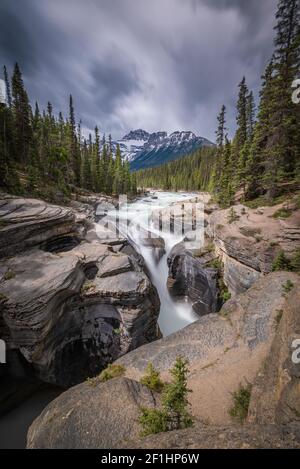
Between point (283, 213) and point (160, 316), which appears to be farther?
point (160, 316)

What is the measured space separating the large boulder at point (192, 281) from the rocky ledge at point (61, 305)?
19.4 ft

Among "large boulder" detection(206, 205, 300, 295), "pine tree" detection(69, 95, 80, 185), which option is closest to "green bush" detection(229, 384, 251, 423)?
"large boulder" detection(206, 205, 300, 295)

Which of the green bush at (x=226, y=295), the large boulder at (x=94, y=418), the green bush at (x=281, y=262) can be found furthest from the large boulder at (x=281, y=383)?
the green bush at (x=226, y=295)

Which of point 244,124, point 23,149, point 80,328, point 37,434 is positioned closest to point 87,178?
point 23,149

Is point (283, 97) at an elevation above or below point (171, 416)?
above

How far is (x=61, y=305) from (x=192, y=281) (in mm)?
11702

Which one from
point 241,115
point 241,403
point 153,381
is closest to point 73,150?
point 241,115

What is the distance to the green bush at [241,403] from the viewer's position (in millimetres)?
5147

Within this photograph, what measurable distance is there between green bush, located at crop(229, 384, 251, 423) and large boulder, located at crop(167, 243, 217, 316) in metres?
10.3

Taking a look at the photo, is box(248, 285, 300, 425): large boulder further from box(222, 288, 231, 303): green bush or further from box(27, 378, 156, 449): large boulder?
box(222, 288, 231, 303): green bush

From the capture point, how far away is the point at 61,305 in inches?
406

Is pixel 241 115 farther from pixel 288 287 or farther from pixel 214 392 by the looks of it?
pixel 214 392

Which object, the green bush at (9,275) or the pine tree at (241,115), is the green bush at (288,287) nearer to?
the green bush at (9,275)

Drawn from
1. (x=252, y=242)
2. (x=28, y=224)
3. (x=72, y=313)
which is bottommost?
(x=72, y=313)
